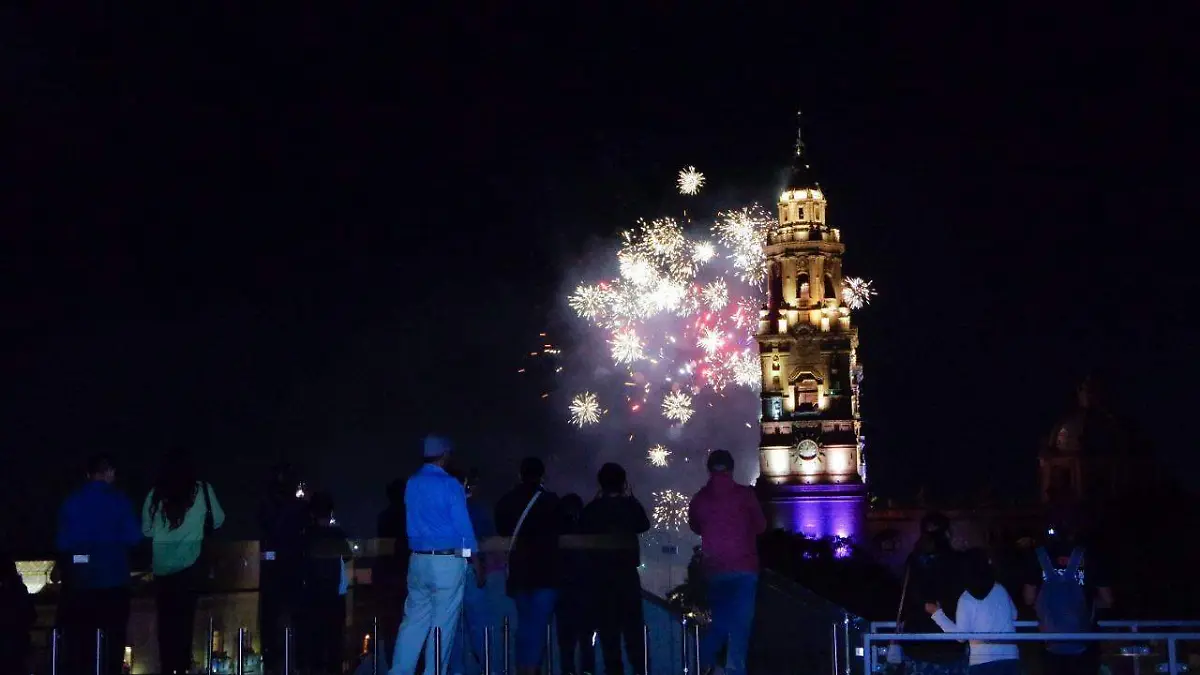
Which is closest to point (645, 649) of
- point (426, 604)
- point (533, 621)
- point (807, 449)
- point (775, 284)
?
point (533, 621)

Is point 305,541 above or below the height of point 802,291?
below

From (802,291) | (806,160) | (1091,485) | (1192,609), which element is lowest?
(1192,609)

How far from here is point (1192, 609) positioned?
75.2 metres

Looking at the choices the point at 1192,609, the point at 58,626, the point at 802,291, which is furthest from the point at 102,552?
the point at 802,291

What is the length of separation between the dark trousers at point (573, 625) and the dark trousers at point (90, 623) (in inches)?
159

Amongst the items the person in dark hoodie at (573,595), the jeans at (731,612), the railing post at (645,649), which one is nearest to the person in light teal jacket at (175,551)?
the person in dark hoodie at (573,595)

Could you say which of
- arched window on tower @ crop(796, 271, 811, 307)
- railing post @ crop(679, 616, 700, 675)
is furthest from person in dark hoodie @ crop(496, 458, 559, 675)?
arched window on tower @ crop(796, 271, 811, 307)

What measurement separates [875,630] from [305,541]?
566 centimetres

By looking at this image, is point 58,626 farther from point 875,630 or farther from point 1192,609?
point 1192,609

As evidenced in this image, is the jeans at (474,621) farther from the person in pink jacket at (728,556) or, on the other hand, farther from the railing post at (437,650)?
the railing post at (437,650)

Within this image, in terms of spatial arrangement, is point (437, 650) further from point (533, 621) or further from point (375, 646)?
point (375, 646)

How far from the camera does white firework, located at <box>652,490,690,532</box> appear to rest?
88.9 metres

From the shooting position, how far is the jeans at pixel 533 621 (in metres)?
15.9

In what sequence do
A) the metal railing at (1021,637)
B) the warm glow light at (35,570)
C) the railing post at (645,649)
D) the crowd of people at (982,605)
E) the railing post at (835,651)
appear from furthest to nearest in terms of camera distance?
the warm glow light at (35,570), the railing post at (645,649), the railing post at (835,651), the crowd of people at (982,605), the metal railing at (1021,637)
